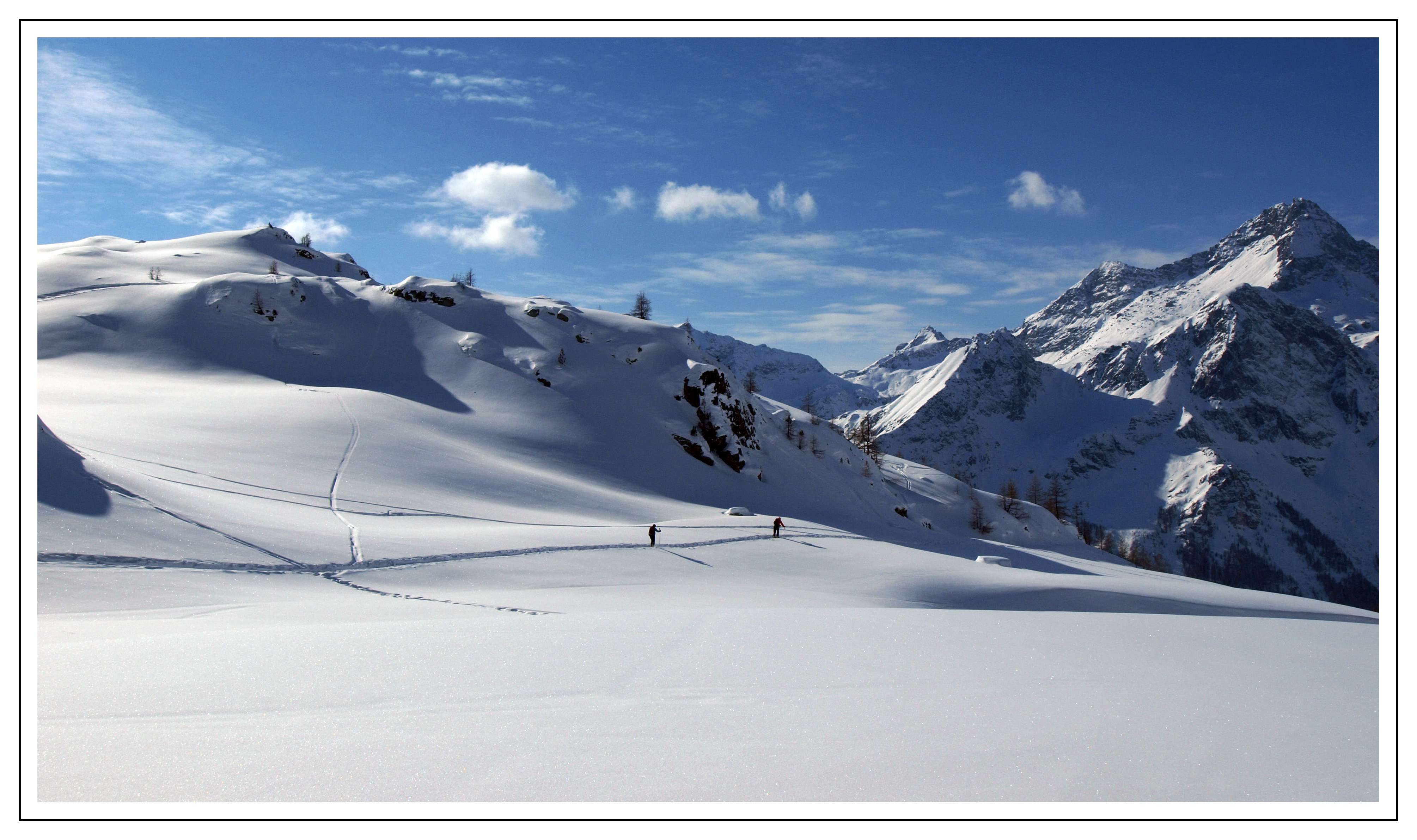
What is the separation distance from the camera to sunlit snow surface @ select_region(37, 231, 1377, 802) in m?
5.59

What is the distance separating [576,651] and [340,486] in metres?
29.4

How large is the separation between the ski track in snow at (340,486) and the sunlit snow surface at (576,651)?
23 centimetres

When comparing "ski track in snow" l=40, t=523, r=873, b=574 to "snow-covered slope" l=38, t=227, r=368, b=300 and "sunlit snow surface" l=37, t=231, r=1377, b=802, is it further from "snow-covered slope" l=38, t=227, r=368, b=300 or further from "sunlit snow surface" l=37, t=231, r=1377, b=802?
"snow-covered slope" l=38, t=227, r=368, b=300

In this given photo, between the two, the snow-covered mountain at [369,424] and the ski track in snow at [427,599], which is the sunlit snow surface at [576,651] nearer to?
the ski track in snow at [427,599]

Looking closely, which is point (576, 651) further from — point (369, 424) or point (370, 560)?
point (369, 424)

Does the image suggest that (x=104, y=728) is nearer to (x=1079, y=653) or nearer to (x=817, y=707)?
(x=817, y=707)

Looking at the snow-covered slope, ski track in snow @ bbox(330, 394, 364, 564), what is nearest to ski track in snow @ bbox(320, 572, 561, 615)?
ski track in snow @ bbox(330, 394, 364, 564)

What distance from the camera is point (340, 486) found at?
33969 mm

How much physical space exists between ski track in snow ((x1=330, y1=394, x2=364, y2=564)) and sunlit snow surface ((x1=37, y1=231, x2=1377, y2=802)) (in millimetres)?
230

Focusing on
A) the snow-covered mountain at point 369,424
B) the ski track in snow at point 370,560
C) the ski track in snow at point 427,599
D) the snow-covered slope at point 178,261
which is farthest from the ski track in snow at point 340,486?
the snow-covered slope at point 178,261

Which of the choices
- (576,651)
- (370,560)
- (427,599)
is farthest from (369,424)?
(576,651)

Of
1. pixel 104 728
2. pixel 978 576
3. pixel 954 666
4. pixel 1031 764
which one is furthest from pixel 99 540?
pixel 978 576

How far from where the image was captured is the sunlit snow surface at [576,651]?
5594 millimetres
